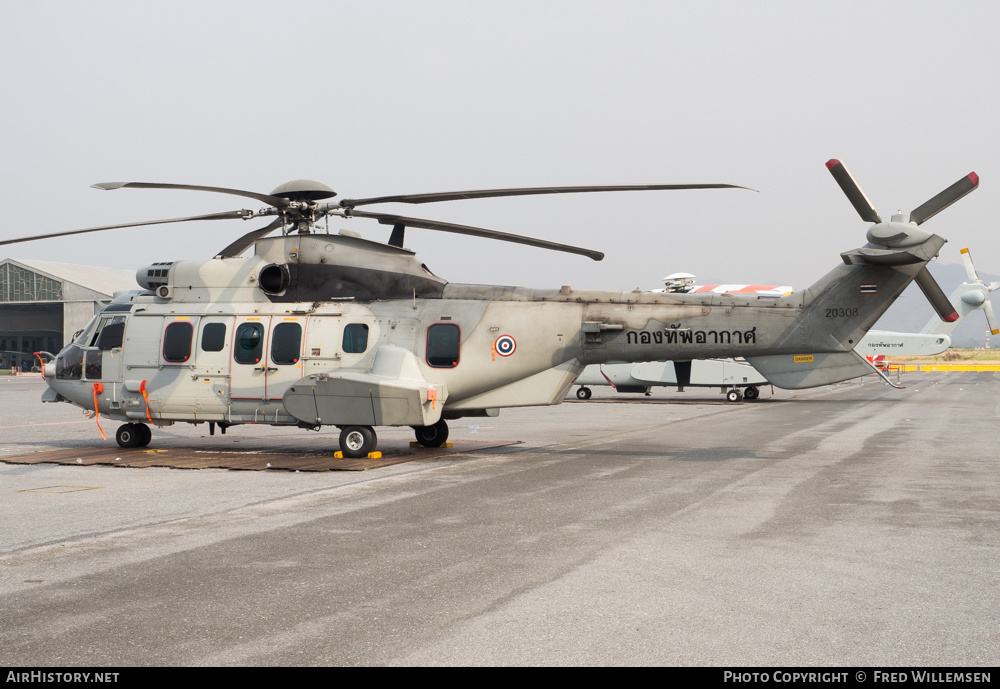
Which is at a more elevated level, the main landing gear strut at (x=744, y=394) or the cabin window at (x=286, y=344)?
the cabin window at (x=286, y=344)

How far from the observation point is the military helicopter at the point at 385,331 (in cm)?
1462

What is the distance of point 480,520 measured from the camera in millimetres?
9188

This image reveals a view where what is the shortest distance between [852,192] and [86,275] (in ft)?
249

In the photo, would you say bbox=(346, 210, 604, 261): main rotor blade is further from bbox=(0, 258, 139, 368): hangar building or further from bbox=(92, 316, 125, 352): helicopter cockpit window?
bbox=(0, 258, 139, 368): hangar building

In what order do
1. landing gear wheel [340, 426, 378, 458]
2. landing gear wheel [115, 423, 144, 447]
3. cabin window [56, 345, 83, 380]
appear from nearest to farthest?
landing gear wheel [340, 426, 378, 458] → cabin window [56, 345, 83, 380] → landing gear wheel [115, 423, 144, 447]

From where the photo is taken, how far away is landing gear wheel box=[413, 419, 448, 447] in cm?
1708

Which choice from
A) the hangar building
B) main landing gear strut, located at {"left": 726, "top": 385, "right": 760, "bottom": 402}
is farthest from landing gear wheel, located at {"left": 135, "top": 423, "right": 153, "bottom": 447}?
the hangar building

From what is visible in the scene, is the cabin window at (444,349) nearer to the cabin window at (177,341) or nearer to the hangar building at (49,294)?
the cabin window at (177,341)

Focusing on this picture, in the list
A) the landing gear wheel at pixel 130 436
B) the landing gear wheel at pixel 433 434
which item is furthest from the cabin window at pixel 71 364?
the landing gear wheel at pixel 433 434

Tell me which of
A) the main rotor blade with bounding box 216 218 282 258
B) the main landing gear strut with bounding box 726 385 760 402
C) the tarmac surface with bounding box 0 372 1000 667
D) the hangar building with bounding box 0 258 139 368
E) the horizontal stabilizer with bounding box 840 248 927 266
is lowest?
the tarmac surface with bounding box 0 372 1000 667

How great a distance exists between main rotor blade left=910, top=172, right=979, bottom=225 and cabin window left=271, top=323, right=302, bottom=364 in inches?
418

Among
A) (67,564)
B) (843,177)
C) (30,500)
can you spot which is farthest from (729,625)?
(843,177)

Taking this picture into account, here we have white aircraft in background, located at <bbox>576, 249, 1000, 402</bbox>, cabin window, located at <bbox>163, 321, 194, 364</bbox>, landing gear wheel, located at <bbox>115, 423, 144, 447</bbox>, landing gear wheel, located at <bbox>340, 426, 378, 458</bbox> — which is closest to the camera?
landing gear wheel, located at <bbox>340, 426, 378, 458</bbox>

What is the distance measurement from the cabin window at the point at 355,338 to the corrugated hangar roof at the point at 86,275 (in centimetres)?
6231
